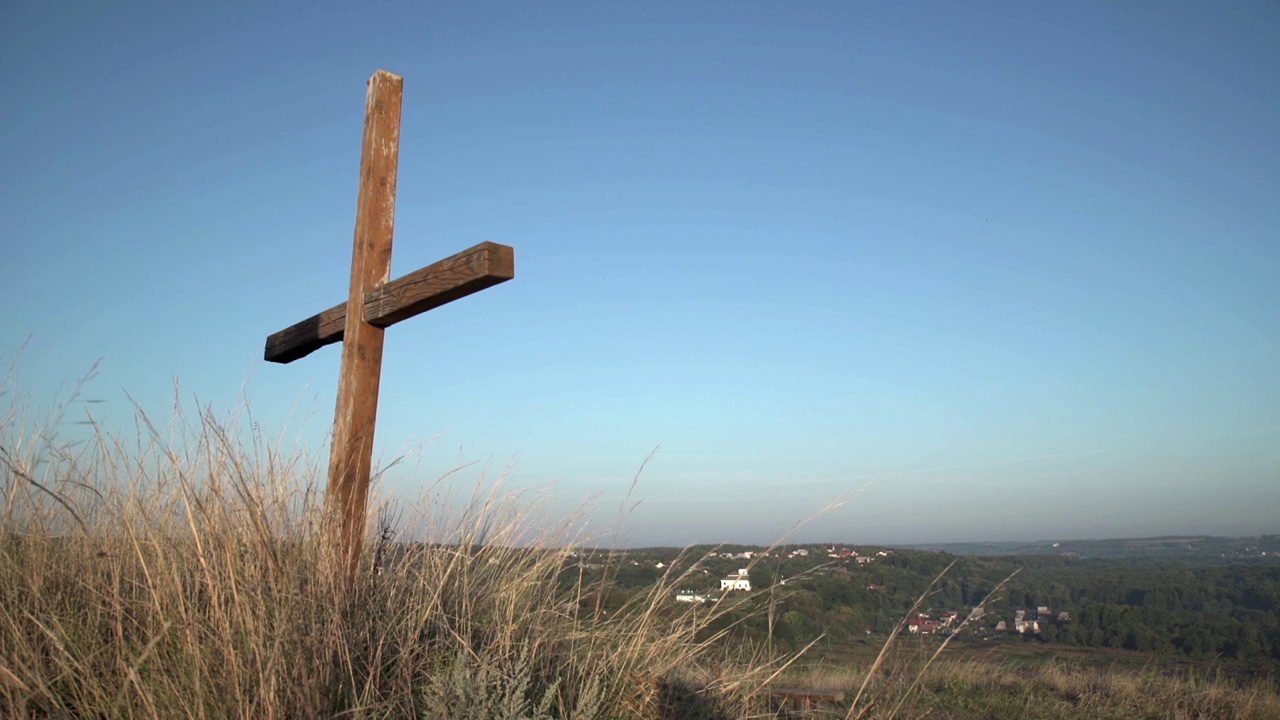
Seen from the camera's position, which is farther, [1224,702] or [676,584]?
[1224,702]

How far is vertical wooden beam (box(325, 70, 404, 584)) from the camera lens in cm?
312

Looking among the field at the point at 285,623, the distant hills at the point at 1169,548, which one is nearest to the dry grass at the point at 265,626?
the field at the point at 285,623

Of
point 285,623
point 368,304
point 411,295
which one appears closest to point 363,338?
point 368,304

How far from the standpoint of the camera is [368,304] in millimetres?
3461

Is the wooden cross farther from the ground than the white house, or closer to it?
farther from the ground

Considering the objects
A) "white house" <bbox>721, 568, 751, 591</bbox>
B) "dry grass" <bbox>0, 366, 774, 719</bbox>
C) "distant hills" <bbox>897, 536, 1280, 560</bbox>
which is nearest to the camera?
"dry grass" <bbox>0, 366, 774, 719</bbox>

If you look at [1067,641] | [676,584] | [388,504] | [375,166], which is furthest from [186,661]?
[1067,641]

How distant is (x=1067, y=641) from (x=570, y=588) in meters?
7.97

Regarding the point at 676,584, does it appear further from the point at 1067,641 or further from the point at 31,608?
the point at 1067,641

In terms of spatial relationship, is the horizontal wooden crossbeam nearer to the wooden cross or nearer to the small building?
the wooden cross

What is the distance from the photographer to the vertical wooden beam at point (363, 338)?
3117 millimetres

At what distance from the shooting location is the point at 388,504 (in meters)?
3.87

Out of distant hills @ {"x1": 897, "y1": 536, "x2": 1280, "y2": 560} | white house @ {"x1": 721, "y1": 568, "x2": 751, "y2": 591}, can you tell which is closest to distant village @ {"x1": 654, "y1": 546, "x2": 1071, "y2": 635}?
white house @ {"x1": 721, "y1": 568, "x2": 751, "y2": 591}

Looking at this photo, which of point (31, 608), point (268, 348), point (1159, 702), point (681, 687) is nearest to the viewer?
point (31, 608)
